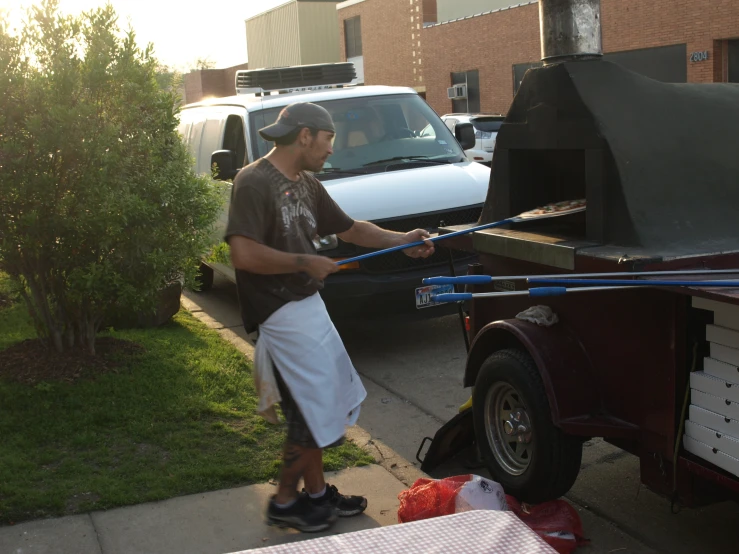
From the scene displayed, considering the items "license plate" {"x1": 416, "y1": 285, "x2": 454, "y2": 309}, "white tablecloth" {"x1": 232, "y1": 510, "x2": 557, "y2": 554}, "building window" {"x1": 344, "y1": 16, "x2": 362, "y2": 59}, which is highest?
"building window" {"x1": 344, "y1": 16, "x2": 362, "y2": 59}

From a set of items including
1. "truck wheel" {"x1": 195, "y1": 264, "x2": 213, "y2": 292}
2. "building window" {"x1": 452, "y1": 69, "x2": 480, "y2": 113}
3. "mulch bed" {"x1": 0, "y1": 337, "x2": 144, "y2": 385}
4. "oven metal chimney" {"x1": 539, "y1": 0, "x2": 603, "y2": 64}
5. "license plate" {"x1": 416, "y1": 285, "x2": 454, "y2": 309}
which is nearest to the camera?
"oven metal chimney" {"x1": 539, "y1": 0, "x2": 603, "y2": 64}

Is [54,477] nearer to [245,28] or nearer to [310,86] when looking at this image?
[310,86]

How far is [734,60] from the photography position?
2311cm

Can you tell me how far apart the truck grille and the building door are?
1837cm

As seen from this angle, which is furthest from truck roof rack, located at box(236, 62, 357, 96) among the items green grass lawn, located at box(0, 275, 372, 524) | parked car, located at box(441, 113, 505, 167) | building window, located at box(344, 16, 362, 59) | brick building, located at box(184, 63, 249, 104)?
brick building, located at box(184, 63, 249, 104)

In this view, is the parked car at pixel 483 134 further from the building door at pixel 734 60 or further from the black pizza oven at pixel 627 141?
the black pizza oven at pixel 627 141

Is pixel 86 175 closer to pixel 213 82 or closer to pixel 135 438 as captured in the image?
pixel 135 438

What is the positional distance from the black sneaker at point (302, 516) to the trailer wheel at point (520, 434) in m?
0.85

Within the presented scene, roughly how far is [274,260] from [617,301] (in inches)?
56.8

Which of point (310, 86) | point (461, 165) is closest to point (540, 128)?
point (461, 165)

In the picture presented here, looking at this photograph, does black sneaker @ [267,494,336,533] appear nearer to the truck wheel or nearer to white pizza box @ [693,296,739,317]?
white pizza box @ [693,296,739,317]

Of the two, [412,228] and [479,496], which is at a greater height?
[412,228]

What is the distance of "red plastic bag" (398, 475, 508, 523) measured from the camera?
3939 millimetres

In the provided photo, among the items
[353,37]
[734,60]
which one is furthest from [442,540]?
[353,37]
